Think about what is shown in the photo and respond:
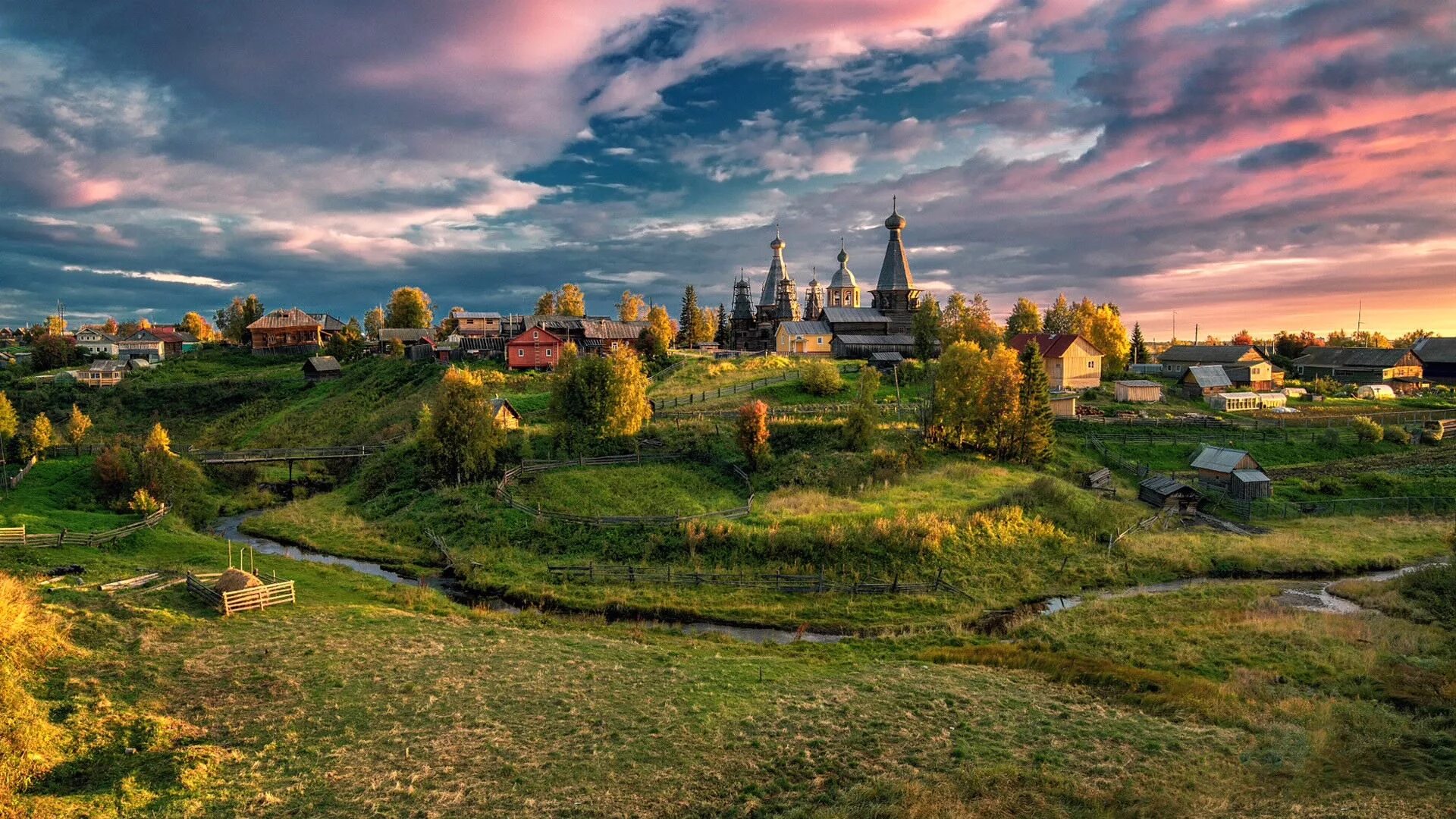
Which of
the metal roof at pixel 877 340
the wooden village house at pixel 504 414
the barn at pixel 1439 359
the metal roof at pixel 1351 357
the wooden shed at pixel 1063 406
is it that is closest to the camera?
the wooden village house at pixel 504 414

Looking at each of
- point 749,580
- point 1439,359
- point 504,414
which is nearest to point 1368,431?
point 1439,359

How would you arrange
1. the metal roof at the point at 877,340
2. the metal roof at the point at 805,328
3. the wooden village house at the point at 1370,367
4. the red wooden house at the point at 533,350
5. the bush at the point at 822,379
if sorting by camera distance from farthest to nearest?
the metal roof at the point at 805,328
the metal roof at the point at 877,340
the wooden village house at the point at 1370,367
the red wooden house at the point at 533,350
the bush at the point at 822,379

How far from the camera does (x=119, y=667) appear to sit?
19219mm

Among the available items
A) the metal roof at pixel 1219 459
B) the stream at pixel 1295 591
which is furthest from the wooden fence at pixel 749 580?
the metal roof at pixel 1219 459

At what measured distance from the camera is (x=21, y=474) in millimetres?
45250

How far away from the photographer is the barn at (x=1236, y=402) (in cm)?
6906

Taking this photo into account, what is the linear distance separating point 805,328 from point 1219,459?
52296 millimetres

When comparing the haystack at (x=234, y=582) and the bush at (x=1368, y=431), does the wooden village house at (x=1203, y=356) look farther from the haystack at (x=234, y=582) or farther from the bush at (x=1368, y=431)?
the haystack at (x=234, y=582)

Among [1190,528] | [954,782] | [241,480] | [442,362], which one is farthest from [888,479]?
[442,362]

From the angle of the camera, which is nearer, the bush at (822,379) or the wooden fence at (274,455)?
the wooden fence at (274,455)

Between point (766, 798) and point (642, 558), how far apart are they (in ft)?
67.6

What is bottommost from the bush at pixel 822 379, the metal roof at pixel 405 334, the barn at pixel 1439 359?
the bush at pixel 822 379

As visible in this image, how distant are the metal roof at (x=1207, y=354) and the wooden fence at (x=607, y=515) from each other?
67992 millimetres

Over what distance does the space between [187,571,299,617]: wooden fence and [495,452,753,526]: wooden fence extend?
13487mm
